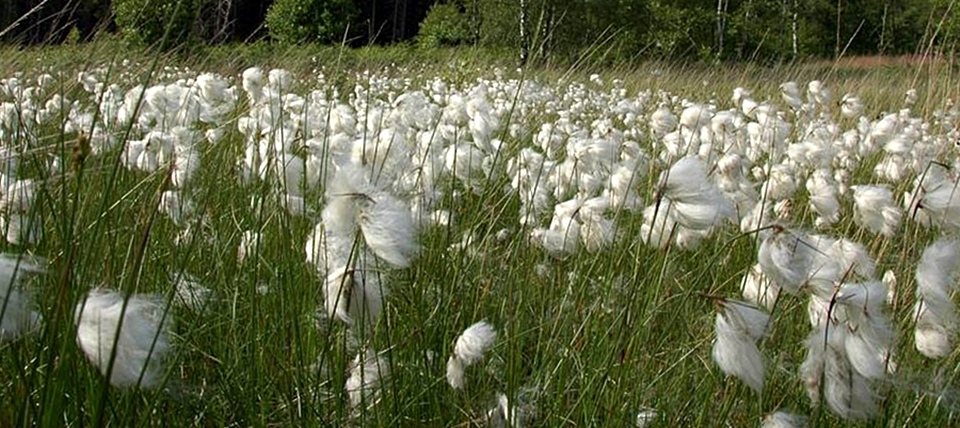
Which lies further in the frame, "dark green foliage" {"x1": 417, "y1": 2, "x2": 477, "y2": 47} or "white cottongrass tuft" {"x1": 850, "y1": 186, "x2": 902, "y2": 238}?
"dark green foliage" {"x1": 417, "y1": 2, "x2": 477, "y2": 47}

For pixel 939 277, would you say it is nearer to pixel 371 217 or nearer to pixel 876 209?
pixel 876 209

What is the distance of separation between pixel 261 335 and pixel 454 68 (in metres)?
6.88

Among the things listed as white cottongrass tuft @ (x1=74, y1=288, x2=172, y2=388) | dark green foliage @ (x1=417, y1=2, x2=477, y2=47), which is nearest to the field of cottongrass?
white cottongrass tuft @ (x1=74, y1=288, x2=172, y2=388)

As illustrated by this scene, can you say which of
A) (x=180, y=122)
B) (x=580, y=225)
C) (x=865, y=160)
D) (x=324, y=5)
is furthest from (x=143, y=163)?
(x=324, y=5)

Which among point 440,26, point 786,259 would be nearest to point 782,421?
point 786,259

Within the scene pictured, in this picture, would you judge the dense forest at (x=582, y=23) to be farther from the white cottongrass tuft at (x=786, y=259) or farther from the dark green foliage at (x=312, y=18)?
the white cottongrass tuft at (x=786, y=259)

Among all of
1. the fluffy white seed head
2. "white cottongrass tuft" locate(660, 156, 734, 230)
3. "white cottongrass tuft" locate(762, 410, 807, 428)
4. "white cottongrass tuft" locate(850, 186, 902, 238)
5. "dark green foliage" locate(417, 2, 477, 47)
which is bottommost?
"dark green foliage" locate(417, 2, 477, 47)

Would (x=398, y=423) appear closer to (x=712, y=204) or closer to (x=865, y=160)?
(x=712, y=204)

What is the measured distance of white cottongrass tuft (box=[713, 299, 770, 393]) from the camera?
3.54ft

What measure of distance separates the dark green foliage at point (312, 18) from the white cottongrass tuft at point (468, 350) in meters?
21.5

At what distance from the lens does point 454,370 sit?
52.9 inches

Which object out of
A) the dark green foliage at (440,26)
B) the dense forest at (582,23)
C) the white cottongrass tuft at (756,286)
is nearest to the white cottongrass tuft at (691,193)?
the white cottongrass tuft at (756,286)

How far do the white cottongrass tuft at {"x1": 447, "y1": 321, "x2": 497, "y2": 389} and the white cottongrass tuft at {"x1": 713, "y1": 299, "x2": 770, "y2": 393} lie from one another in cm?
35

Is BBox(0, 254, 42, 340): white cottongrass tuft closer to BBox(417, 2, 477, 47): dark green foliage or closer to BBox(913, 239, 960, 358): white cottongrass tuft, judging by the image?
BBox(913, 239, 960, 358): white cottongrass tuft
